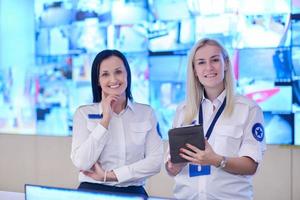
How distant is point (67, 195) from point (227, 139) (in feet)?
2.56

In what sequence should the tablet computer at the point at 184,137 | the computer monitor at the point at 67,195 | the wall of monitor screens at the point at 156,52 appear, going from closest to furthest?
the computer monitor at the point at 67,195, the tablet computer at the point at 184,137, the wall of monitor screens at the point at 156,52

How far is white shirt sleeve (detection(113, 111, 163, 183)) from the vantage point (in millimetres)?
2086

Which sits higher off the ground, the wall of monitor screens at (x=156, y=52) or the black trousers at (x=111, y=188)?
the wall of monitor screens at (x=156, y=52)

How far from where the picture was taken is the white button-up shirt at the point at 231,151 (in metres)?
1.84

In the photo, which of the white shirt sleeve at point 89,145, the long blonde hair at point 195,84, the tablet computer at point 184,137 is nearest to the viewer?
the tablet computer at point 184,137

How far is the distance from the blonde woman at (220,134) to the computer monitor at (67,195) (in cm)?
48

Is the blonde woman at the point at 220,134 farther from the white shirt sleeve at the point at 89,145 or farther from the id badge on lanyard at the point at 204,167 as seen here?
the white shirt sleeve at the point at 89,145

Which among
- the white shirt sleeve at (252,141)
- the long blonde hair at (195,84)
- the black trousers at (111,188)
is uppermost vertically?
the long blonde hair at (195,84)

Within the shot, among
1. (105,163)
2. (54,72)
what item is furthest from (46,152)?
(105,163)

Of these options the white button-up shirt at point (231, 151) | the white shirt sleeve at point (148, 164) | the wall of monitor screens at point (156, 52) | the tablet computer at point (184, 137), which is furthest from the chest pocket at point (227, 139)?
the wall of monitor screens at point (156, 52)

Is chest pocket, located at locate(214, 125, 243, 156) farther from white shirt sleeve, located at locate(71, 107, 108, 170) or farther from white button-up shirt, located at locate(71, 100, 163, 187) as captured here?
white shirt sleeve, located at locate(71, 107, 108, 170)

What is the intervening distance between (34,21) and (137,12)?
108cm

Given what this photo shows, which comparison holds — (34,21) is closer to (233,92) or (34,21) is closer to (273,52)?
(273,52)

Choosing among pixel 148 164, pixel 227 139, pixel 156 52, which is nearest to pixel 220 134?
pixel 227 139
